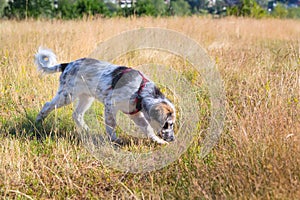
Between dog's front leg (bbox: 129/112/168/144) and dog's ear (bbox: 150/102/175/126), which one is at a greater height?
dog's ear (bbox: 150/102/175/126)

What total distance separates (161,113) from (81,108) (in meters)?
1.52

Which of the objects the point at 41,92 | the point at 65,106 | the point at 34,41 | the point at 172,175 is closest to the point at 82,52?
the point at 34,41

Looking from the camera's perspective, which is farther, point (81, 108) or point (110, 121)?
point (81, 108)

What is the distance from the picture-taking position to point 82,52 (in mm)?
7234

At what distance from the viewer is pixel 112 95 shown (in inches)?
163

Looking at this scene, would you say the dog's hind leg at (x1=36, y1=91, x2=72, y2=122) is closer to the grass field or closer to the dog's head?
the grass field

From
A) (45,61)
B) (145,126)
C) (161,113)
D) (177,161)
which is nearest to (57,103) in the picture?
(45,61)

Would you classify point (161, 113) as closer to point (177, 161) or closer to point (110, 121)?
point (177, 161)

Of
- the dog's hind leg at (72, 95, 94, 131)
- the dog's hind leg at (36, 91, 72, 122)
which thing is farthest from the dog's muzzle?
the dog's hind leg at (36, 91, 72, 122)

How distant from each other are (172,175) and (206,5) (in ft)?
76.6

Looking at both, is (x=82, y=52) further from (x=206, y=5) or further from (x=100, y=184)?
(x=206, y=5)

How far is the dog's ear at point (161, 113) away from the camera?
3664 millimetres

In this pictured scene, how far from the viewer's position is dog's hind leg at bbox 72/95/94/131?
4.67m

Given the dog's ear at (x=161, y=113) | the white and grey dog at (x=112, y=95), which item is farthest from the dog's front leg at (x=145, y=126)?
the dog's ear at (x=161, y=113)
